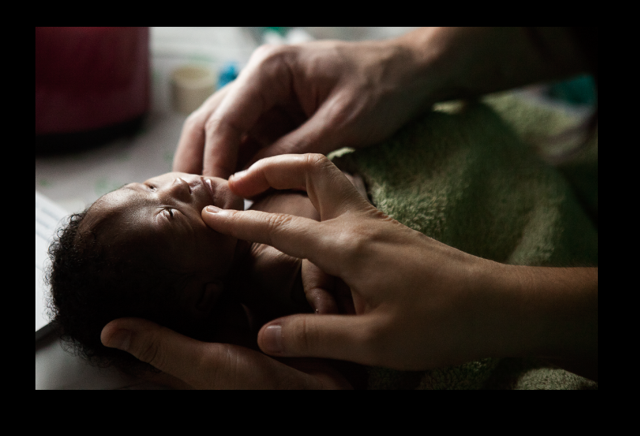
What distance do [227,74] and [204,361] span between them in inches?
42.2

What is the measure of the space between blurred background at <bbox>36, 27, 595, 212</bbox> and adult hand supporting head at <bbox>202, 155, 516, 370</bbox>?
716mm

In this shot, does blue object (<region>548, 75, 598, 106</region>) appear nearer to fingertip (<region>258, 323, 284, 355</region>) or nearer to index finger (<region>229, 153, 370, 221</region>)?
index finger (<region>229, 153, 370, 221</region>)

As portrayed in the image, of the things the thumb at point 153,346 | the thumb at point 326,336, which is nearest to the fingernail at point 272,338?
the thumb at point 326,336

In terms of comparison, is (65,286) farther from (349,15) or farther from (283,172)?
(349,15)

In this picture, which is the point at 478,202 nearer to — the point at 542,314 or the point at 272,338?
the point at 542,314

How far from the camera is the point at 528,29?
1.22m

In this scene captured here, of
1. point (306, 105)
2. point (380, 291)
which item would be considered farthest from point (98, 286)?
point (306, 105)

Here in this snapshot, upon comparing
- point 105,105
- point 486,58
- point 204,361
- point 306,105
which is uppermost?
point 486,58

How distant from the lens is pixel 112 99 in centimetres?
131

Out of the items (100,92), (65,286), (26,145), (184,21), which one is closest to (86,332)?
(65,286)

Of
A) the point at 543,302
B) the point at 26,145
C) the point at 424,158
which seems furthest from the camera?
the point at 424,158

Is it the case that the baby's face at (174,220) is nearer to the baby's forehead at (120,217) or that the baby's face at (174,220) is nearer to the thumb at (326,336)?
the baby's forehead at (120,217)

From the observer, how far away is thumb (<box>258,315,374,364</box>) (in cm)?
68

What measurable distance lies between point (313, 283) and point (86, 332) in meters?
0.41
